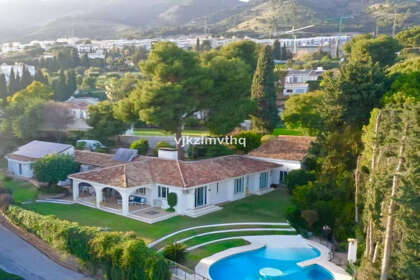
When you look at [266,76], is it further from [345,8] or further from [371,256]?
[345,8]

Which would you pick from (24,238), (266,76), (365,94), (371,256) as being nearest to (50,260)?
(24,238)

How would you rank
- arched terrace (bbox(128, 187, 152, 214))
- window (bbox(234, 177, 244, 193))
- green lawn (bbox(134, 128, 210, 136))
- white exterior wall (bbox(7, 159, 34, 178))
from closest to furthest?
1. arched terrace (bbox(128, 187, 152, 214))
2. window (bbox(234, 177, 244, 193))
3. white exterior wall (bbox(7, 159, 34, 178))
4. green lawn (bbox(134, 128, 210, 136))

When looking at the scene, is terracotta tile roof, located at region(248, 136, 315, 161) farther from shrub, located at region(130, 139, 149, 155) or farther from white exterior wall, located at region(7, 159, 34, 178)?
white exterior wall, located at region(7, 159, 34, 178)

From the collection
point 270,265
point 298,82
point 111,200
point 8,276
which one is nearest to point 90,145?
point 111,200

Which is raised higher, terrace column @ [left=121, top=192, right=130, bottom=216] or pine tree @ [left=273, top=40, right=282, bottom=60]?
pine tree @ [left=273, top=40, right=282, bottom=60]

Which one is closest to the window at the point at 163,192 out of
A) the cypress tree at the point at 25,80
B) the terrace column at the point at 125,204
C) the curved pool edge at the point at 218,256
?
the terrace column at the point at 125,204

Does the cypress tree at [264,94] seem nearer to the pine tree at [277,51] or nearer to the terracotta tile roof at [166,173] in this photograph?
the terracotta tile roof at [166,173]

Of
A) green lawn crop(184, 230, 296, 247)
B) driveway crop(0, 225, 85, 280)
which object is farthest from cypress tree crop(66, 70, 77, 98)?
green lawn crop(184, 230, 296, 247)
